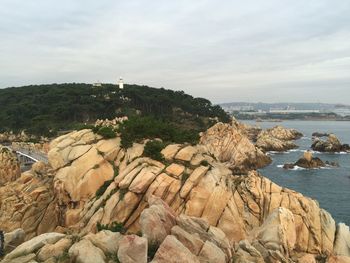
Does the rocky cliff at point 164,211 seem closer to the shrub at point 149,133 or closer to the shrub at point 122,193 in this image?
the shrub at point 122,193

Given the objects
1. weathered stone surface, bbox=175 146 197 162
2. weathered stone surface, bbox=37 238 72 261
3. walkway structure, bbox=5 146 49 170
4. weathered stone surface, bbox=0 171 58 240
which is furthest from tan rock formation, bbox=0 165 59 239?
walkway structure, bbox=5 146 49 170

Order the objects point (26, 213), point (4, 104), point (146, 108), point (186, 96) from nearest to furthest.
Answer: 1. point (26, 213)
2. point (146, 108)
3. point (4, 104)
4. point (186, 96)

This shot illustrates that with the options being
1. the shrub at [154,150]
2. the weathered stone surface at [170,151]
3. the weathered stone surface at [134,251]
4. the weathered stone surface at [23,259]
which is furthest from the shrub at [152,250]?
the weathered stone surface at [170,151]

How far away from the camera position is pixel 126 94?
412 ft

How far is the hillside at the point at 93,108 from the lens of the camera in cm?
10350

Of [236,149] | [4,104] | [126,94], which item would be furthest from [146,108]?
[4,104]

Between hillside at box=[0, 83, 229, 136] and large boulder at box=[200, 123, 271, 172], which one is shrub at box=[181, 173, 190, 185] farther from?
hillside at box=[0, 83, 229, 136]

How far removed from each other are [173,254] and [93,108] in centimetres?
9773

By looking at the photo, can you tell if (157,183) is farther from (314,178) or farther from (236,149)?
(236,149)

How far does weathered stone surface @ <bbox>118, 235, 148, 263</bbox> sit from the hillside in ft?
253

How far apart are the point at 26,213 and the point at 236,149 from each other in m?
66.0

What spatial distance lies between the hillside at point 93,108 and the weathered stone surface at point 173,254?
A: 3052 inches

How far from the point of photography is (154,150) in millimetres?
31672

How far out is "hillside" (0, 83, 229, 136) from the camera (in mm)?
103500
